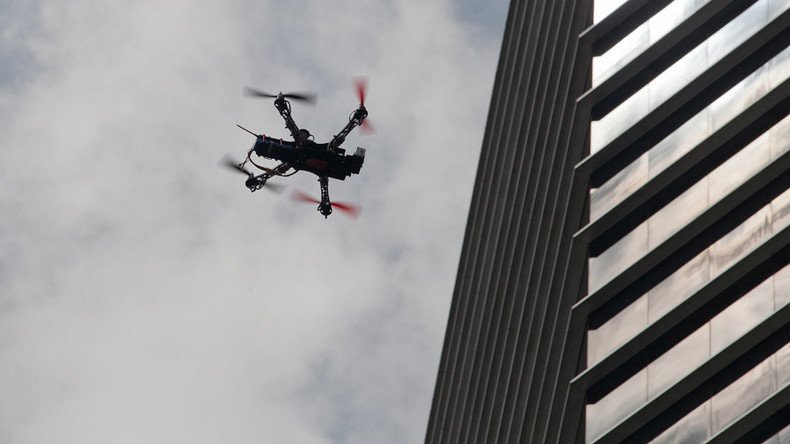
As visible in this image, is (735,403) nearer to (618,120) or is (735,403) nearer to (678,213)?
(678,213)

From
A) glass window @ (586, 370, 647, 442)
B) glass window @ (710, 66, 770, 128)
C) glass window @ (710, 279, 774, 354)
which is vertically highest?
glass window @ (710, 66, 770, 128)

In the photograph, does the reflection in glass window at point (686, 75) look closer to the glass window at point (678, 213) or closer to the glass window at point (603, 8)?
the glass window at point (678, 213)

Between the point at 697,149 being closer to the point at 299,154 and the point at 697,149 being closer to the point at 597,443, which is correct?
the point at 597,443

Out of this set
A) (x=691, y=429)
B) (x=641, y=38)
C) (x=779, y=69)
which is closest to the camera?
(x=691, y=429)

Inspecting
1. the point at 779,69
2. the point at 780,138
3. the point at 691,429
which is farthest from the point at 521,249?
the point at 691,429

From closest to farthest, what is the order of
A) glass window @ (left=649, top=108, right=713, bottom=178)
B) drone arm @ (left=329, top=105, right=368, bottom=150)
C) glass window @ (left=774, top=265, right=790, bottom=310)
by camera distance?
glass window @ (left=774, top=265, right=790, bottom=310) → glass window @ (left=649, top=108, right=713, bottom=178) → drone arm @ (left=329, top=105, right=368, bottom=150)

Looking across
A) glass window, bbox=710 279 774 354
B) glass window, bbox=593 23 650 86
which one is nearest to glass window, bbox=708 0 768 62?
glass window, bbox=593 23 650 86

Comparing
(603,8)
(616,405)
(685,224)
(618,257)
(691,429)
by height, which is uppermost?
(603,8)

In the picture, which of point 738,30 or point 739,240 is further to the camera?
point 738,30

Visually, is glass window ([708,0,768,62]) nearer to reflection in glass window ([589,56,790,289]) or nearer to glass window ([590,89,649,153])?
reflection in glass window ([589,56,790,289])

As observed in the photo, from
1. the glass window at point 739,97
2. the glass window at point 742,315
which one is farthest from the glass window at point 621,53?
the glass window at point 742,315
